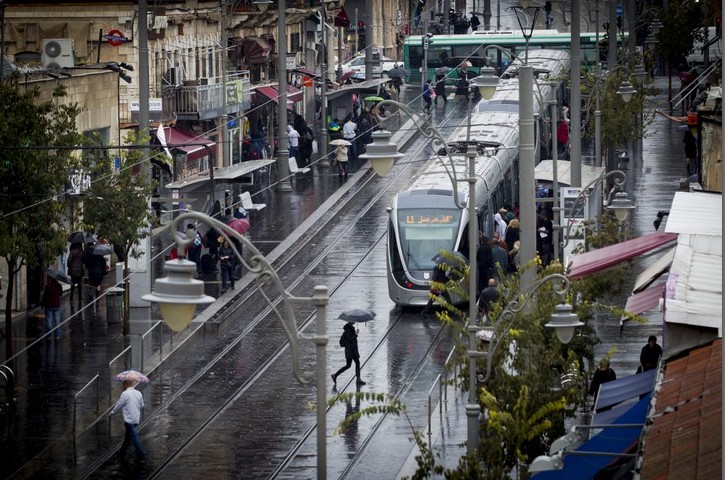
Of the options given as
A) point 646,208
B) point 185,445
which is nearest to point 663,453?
point 185,445

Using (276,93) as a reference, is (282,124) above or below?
below

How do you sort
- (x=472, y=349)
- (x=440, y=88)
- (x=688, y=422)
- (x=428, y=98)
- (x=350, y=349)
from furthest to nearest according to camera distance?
(x=440, y=88), (x=428, y=98), (x=350, y=349), (x=472, y=349), (x=688, y=422)

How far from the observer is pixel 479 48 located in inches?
2916

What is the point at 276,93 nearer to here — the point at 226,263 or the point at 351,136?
the point at 351,136

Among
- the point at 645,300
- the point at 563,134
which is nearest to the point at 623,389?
the point at 645,300

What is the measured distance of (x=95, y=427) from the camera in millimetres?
27875

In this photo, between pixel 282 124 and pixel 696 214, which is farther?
pixel 282 124

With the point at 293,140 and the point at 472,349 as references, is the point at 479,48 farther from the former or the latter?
the point at 472,349

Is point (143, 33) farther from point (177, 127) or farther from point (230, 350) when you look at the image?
point (177, 127)

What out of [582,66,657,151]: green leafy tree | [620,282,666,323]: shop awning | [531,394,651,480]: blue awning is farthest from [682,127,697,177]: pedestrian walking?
[531,394,651,480]: blue awning

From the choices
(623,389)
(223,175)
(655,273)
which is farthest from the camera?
(223,175)

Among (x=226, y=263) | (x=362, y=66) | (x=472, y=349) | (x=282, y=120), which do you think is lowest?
(x=226, y=263)

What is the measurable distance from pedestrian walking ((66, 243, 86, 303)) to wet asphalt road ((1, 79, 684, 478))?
3.15 feet

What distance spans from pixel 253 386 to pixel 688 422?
49.6 ft
